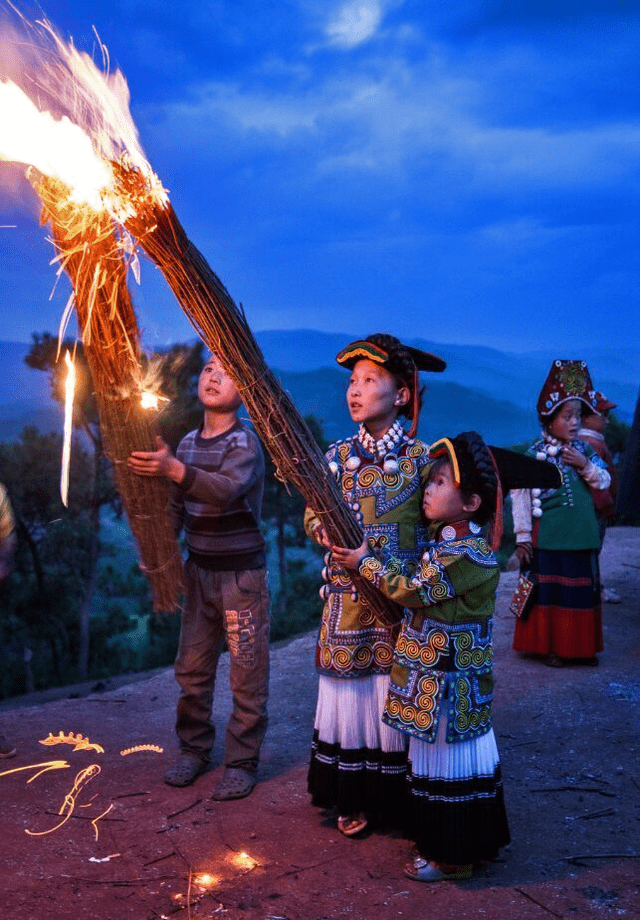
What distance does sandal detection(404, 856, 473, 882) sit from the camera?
3711mm

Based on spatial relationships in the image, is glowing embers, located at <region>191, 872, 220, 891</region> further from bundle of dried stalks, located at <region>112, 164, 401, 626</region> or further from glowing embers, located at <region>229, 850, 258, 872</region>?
bundle of dried stalks, located at <region>112, 164, 401, 626</region>

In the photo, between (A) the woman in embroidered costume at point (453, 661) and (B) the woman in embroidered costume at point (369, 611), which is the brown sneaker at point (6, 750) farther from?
(A) the woman in embroidered costume at point (453, 661)

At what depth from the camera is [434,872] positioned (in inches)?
146

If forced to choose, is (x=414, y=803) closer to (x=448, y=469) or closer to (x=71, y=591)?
(x=448, y=469)

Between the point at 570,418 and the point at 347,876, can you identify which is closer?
the point at 347,876

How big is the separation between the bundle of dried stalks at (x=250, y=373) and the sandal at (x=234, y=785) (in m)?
1.27

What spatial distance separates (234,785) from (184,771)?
12.5 inches

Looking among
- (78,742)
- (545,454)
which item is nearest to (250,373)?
(78,742)

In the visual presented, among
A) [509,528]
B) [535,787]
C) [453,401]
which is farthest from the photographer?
[453,401]

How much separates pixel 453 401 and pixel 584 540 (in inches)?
1902

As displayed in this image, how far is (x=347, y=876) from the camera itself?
3762 millimetres

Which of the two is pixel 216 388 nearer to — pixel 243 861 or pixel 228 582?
pixel 228 582

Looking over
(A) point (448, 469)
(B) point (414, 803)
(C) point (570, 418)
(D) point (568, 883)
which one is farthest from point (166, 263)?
(C) point (570, 418)

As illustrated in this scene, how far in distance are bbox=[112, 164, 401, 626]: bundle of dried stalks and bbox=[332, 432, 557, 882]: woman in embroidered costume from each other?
0.23m
